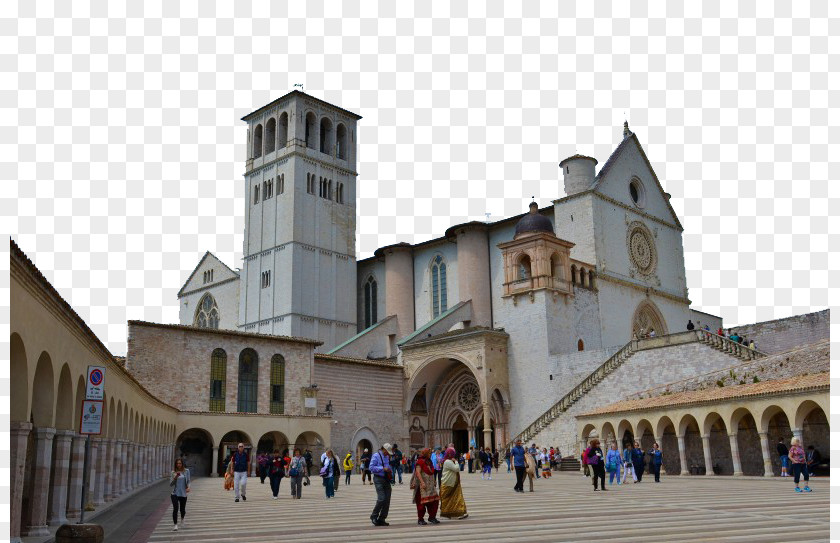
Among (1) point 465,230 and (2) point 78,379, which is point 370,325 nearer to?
(1) point 465,230

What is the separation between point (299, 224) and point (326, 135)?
8.88 metres

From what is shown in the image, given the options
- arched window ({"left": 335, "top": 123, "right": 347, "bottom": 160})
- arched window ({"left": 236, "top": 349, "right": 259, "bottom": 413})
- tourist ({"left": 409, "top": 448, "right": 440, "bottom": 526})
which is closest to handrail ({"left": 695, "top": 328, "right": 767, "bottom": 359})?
arched window ({"left": 236, "top": 349, "right": 259, "bottom": 413})

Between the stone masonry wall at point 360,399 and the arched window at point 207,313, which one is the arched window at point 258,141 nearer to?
the arched window at point 207,313

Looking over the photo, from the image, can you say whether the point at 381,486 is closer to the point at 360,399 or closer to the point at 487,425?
the point at 487,425

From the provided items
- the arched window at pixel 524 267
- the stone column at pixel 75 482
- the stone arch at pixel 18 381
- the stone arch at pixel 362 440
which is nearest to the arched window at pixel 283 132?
the arched window at pixel 524 267

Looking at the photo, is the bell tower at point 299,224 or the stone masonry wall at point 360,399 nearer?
the stone masonry wall at point 360,399

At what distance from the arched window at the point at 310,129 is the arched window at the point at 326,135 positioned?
1.39 meters

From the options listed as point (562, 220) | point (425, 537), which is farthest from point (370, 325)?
point (425, 537)

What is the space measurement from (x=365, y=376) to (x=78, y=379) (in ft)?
107

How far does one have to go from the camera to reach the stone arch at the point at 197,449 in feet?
135

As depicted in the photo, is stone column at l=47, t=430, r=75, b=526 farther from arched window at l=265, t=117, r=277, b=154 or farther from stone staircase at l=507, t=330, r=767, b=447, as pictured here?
arched window at l=265, t=117, r=277, b=154

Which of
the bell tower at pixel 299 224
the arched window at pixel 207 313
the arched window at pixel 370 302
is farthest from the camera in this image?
the arched window at pixel 207 313

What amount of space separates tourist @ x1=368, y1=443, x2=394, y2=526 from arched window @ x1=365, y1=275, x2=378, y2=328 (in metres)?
46.0

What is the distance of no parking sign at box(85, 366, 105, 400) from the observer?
1228 cm
